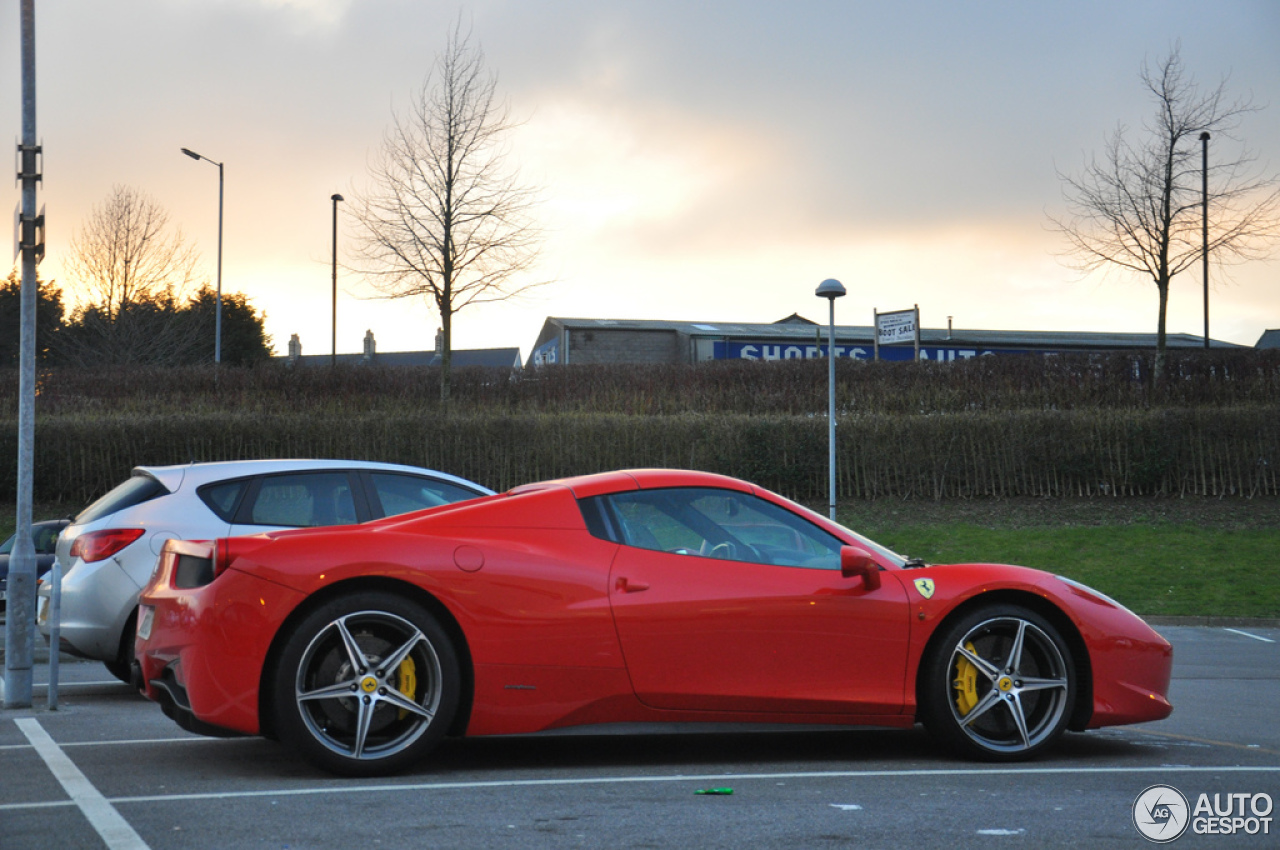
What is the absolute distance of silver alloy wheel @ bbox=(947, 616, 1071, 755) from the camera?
16.8 ft

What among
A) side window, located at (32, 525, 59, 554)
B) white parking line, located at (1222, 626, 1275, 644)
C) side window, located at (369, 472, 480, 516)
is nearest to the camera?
side window, located at (369, 472, 480, 516)

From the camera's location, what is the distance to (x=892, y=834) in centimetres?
382

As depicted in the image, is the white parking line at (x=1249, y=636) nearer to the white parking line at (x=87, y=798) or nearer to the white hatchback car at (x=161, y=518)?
the white hatchback car at (x=161, y=518)

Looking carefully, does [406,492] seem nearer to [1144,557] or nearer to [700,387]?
[1144,557]

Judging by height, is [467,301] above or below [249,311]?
below

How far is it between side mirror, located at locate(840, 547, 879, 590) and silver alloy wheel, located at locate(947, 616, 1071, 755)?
1.54 ft

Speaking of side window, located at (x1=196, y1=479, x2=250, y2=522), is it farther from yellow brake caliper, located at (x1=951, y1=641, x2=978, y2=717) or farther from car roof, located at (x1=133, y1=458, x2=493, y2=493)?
yellow brake caliper, located at (x1=951, y1=641, x2=978, y2=717)

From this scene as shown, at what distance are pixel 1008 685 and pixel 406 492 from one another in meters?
4.12

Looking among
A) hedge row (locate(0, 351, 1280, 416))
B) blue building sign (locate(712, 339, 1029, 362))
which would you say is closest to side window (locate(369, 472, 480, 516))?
hedge row (locate(0, 351, 1280, 416))

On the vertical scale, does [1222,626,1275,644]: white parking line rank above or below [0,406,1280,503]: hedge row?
below

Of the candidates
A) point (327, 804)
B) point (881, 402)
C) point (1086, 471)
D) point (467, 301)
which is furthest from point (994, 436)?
point (327, 804)

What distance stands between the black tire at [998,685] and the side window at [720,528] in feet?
2.14

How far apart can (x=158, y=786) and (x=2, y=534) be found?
17.9 m

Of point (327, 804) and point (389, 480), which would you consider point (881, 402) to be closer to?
point (389, 480)
